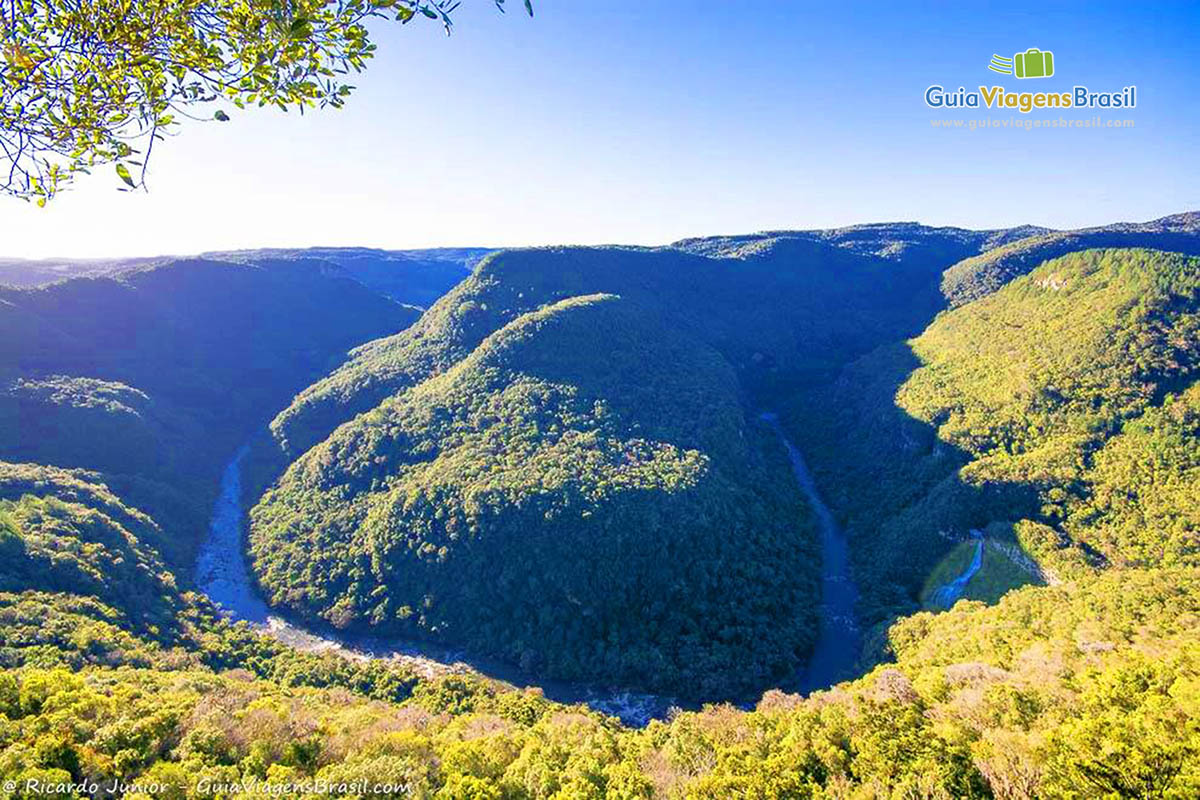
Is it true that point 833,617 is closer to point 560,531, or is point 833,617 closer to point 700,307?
point 560,531

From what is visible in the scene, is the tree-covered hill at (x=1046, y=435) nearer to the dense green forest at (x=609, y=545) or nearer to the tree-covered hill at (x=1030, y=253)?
the dense green forest at (x=609, y=545)

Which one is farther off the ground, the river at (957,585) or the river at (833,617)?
the river at (957,585)

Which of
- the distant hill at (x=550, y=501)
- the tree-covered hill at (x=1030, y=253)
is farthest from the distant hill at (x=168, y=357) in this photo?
the tree-covered hill at (x=1030, y=253)

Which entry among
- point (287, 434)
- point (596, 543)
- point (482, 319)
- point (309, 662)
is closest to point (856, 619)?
point (596, 543)

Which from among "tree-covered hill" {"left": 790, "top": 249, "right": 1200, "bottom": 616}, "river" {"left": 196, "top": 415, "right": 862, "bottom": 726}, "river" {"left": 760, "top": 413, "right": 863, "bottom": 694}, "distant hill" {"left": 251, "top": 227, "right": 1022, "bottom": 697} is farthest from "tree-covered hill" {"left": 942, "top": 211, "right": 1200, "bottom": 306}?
"river" {"left": 196, "top": 415, "right": 862, "bottom": 726}

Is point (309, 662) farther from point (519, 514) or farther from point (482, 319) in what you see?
point (482, 319)

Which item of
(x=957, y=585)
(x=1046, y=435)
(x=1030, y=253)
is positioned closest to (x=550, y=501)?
(x=957, y=585)
